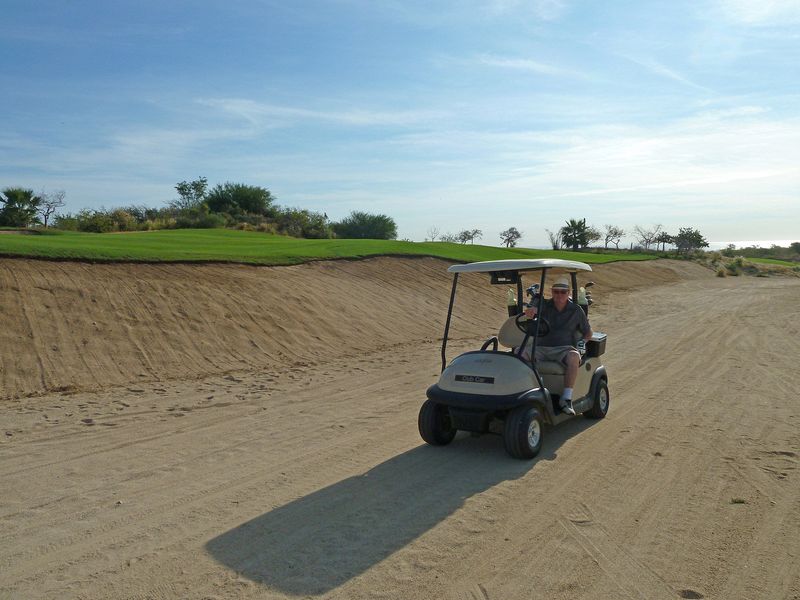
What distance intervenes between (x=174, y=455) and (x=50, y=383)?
3.97m

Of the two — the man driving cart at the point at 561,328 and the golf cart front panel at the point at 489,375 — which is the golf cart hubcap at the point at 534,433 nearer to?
the golf cart front panel at the point at 489,375

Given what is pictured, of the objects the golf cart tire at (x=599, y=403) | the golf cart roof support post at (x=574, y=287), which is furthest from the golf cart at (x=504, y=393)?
the golf cart roof support post at (x=574, y=287)

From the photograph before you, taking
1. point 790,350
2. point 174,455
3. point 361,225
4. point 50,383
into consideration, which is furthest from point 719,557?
point 361,225

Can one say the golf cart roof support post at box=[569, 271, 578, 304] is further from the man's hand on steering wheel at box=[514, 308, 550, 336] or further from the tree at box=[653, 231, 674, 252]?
the tree at box=[653, 231, 674, 252]

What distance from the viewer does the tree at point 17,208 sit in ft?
129

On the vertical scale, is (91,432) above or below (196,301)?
below

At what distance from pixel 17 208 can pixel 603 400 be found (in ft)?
136

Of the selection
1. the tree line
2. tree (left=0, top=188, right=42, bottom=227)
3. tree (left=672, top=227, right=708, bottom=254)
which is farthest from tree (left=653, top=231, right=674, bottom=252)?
tree (left=0, top=188, right=42, bottom=227)

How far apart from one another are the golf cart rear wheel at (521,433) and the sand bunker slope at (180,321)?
6.17m

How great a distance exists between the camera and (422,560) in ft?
14.2

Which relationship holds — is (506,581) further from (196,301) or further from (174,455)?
(196,301)

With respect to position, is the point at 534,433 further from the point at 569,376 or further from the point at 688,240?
the point at 688,240

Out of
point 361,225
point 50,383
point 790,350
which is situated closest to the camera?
point 50,383

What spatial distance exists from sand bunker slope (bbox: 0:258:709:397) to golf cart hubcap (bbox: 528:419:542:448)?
20.4ft
